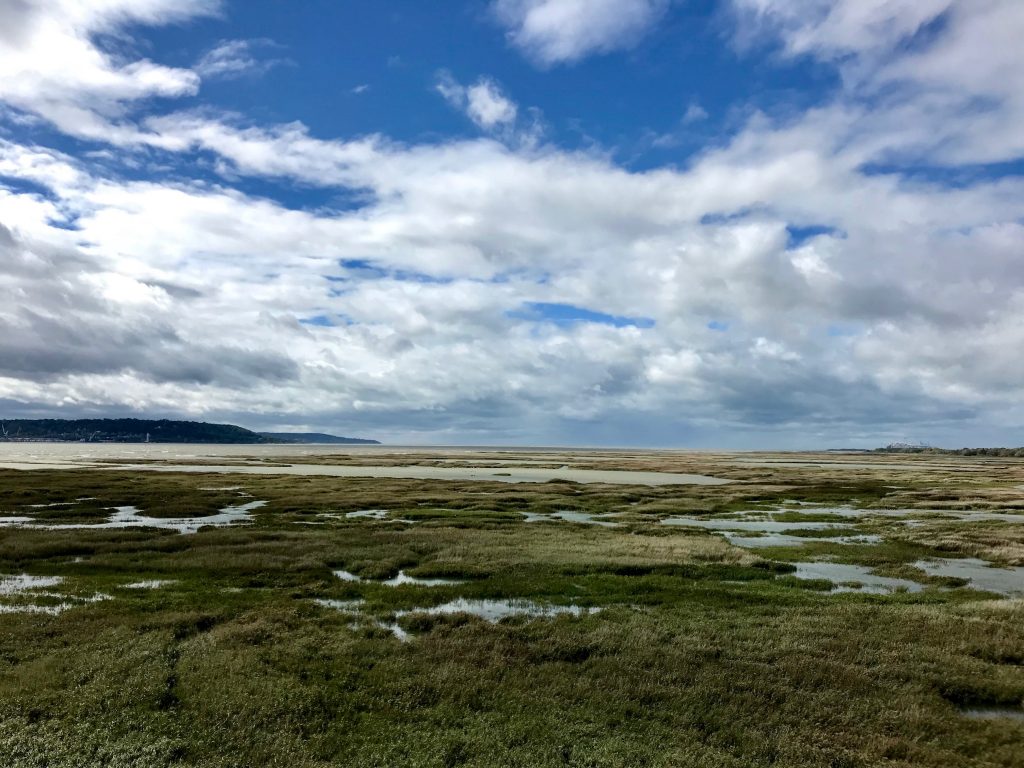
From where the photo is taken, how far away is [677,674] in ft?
53.1

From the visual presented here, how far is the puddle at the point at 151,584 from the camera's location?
2502 centimetres

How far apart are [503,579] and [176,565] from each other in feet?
51.8

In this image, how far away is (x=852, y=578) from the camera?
2942 centimetres

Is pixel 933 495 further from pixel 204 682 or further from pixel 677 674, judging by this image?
pixel 204 682

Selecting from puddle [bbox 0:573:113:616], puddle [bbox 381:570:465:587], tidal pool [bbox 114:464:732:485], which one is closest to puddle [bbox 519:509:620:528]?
puddle [bbox 381:570:465:587]

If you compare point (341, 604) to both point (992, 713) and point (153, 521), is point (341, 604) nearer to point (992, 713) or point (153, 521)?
point (992, 713)

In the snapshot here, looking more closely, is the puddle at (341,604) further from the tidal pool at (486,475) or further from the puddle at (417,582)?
the tidal pool at (486,475)

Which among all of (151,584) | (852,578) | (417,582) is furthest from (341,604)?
(852,578)

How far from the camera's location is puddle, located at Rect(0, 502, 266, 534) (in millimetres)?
42750

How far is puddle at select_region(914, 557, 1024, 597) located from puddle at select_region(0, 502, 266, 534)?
44077mm

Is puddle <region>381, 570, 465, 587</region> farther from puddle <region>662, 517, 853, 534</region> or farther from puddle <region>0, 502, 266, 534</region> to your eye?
puddle <region>662, 517, 853, 534</region>

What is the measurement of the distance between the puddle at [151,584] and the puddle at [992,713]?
2732 cm

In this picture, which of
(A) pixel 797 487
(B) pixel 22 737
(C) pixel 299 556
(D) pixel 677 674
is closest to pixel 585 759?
(D) pixel 677 674

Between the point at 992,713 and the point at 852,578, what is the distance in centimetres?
1523
